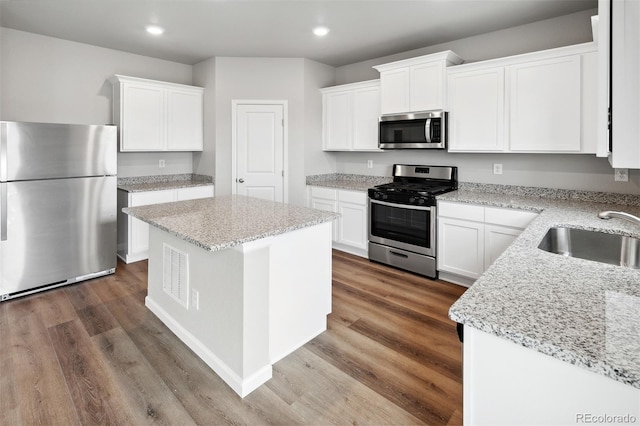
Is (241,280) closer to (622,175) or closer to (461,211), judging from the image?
(461,211)

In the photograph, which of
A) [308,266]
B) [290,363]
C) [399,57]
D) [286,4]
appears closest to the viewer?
[290,363]

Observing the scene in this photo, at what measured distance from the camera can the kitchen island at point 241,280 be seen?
1917 mm

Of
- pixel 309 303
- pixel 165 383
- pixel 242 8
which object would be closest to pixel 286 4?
pixel 242 8

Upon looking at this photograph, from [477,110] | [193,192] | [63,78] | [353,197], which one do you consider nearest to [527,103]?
[477,110]

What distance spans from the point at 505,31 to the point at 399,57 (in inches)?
48.8

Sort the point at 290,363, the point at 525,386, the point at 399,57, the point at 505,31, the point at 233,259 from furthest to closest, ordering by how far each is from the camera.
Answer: the point at 399,57 < the point at 505,31 < the point at 290,363 < the point at 233,259 < the point at 525,386

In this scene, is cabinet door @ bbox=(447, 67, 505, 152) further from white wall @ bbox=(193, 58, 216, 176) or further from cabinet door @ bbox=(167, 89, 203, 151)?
cabinet door @ bbox=(167, 89, 203, 151)

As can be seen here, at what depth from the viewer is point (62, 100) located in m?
3.98

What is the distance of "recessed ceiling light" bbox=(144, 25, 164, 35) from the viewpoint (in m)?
3.54

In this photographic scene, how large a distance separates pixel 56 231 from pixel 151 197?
3.30 ft

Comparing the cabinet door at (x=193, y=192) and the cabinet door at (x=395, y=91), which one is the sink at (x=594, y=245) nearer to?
the cabinet door at (x=395, y=91)

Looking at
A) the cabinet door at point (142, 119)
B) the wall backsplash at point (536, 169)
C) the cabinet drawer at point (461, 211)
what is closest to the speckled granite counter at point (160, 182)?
the cabinet door at point (142, 119)

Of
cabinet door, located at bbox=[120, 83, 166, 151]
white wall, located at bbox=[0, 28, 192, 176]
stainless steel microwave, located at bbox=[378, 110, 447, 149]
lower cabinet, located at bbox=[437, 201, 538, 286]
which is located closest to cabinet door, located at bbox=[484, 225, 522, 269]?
lower cabinet, located at bbox=[437, 201, 538, 286]

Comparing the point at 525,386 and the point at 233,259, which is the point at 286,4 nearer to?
the point at 233,259
